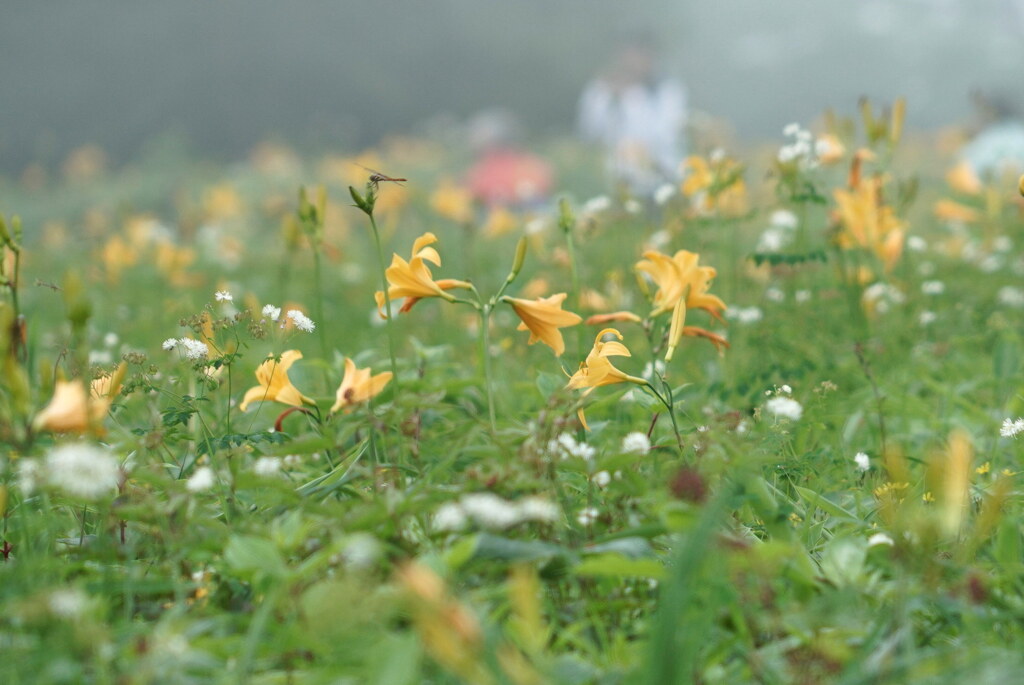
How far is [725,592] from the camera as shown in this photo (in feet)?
3.65

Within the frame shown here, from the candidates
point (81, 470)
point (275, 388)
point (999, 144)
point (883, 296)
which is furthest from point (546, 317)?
point (999, 144)

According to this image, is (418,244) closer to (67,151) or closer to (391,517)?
(391,517)

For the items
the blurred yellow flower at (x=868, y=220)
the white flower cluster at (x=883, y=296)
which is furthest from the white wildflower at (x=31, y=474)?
the white flower cluster at (x=883, y=296)

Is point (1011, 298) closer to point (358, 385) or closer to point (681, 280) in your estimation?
point (681, 280)

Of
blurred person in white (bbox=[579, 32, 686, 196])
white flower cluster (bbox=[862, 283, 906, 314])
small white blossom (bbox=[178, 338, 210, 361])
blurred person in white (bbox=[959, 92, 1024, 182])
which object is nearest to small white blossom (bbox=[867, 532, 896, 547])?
small white blossom (bbox=[178, 338, 210, 361])

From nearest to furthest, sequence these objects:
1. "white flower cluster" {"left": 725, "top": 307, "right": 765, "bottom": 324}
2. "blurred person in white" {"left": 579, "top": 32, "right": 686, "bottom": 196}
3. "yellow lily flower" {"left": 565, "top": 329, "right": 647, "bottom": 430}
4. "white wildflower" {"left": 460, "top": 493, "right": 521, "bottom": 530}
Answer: "white wildflower" {"left": 460, "top": 493, "right": 521, "bottom": 530} → "yellow lily flower" {"left": 565, "top": 329, "right": 647, "bottom": 430} → "white flower cluster" {"left": 725, "top": 307, "right": 765, "bottom": 324} → "blurred person in white" {"left": 579, "top": 32, "right": 686, "bottom": 196}

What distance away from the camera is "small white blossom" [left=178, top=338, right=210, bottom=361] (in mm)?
1624

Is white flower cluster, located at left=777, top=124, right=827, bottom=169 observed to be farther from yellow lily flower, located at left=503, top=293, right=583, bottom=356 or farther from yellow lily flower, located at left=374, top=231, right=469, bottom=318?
yellow lily flower, located at left=374, top=231, right=469, bottom=318

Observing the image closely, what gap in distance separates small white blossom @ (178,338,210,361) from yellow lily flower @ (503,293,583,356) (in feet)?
1.88

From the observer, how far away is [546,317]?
1565 mm

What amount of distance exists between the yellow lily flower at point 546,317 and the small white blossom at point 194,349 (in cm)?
57

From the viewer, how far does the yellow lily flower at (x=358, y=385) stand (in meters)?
1.60

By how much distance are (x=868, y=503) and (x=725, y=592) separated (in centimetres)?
71

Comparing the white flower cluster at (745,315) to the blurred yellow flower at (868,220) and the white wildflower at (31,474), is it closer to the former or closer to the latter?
the blurred yellow flower at (868,220)
